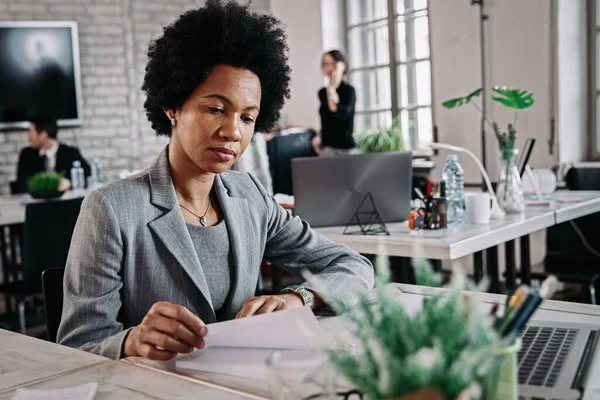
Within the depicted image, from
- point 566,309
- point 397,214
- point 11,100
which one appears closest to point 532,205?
point 397,214

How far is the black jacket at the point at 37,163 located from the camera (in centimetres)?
521

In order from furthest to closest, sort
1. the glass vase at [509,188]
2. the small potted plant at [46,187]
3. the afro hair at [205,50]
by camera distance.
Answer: the small potted plant at [46,187] < the glass vase at [509,188] < the afro hair at [205,50]

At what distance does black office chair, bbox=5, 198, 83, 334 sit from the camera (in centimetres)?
319

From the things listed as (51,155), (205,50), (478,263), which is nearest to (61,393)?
(205,50)

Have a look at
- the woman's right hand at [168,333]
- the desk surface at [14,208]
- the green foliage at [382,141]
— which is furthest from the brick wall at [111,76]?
the woman's right hand at [168,333]

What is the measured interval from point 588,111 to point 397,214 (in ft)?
8.24

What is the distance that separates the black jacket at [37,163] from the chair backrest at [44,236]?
2.00 m

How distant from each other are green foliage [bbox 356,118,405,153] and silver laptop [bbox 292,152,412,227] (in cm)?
265

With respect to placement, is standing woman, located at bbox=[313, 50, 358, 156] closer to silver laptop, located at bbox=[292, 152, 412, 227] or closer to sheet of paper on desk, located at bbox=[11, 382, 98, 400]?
silver laptop, located at bbox=[292, 152, 412, 227]

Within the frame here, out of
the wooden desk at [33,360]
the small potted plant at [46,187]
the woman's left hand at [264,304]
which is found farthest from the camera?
the small potted plant at [46,187]

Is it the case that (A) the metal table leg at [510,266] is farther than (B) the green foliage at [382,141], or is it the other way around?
(B) the green foliage at [382,141]

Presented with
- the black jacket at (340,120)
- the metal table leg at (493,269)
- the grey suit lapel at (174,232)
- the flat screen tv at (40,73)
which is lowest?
the metal table leg at (493,269)

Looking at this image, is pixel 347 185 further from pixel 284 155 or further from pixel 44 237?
pixel 284 155

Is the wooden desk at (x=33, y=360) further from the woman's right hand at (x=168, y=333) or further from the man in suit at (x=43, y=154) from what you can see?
the man in suit at (x=43, y=154)
